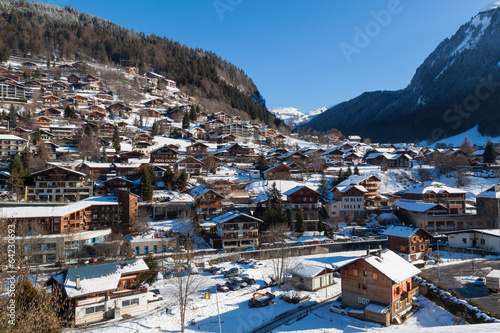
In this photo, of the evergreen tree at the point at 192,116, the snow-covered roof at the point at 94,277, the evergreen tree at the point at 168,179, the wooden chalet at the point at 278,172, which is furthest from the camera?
the evergreen tree at the point at 192,116

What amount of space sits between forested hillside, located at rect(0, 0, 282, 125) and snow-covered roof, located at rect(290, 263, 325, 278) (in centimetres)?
9200

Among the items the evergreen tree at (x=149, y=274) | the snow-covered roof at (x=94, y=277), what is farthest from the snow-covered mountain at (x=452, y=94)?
the snow-covered roof at (x=94, y=277)

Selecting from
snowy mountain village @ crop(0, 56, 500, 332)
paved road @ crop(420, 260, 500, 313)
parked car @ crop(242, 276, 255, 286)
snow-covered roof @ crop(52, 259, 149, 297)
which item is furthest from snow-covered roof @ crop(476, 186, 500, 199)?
snow-covered roof @ crop(52, 259, 149, 297)

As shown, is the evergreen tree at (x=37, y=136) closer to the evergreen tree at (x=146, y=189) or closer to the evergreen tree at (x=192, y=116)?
the evergreen tree at (x=146, y=189)

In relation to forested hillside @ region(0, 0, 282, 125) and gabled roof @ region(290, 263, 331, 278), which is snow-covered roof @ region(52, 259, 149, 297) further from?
forested hillside @ region(0, 0, 282, 125)

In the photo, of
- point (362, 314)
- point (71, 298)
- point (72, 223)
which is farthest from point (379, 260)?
point (72, 223)

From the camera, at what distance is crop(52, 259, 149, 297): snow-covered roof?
21188mm

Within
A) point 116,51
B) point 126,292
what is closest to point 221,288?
point 126,292

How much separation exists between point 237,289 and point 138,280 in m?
7.52

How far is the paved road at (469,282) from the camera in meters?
21.7

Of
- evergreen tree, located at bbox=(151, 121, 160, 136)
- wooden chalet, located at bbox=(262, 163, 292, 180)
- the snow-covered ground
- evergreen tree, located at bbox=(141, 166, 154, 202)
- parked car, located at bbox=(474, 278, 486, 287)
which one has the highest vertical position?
evergreen tree, located at bbox=(151, 121, 160, 136)

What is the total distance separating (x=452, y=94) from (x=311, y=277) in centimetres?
14941

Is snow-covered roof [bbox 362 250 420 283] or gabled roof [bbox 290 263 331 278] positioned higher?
snow-covered roof [bbox 362 250 420 283]

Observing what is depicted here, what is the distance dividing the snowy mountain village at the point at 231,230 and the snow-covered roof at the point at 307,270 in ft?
0.40
